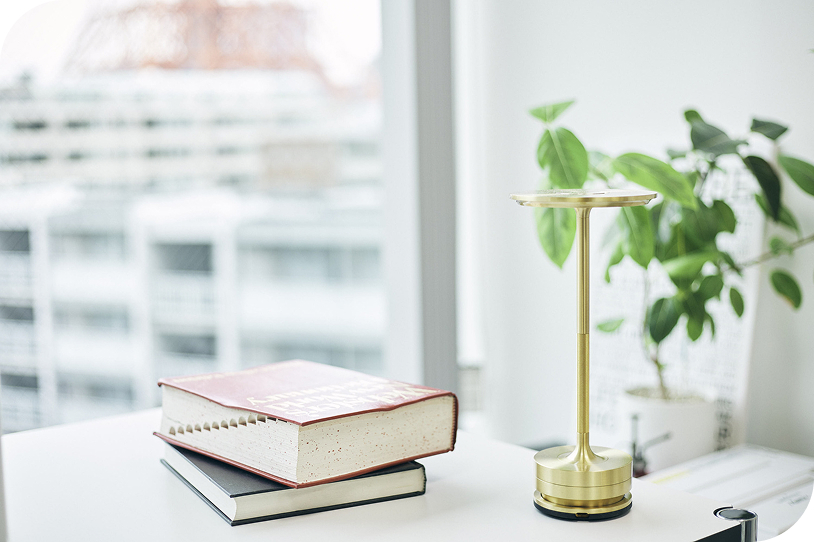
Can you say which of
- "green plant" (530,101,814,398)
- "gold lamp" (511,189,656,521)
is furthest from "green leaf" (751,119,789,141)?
"gold lamp" (511,189,656,521)

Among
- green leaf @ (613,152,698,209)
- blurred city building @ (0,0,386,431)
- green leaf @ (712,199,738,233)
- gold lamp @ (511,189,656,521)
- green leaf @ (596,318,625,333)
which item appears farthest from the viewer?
blurred city building @ (0,0,386,431)

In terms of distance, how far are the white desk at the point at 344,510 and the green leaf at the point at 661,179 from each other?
353 mm

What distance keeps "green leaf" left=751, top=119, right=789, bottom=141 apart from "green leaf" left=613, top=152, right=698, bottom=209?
0.15 metres

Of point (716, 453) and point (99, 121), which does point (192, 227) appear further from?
point (716, 453)

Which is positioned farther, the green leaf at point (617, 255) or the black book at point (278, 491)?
the green leaf at point (617, 255)

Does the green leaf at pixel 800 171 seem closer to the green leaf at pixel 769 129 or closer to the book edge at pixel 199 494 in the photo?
the green leaf at pixel 769 129

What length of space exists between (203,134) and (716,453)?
2676mm

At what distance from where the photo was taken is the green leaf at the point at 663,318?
954 mm

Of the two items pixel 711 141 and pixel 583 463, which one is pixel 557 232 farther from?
pixel 583 463

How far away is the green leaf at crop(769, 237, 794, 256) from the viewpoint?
3.12 ft

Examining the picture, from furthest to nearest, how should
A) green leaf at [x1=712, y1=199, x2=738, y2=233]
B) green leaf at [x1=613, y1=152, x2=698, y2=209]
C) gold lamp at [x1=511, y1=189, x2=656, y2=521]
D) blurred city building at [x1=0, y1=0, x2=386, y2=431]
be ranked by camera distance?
blurred city building at [x1=0, y1=0, x2=386, y2=431] < green leaf at [x1=712, y1=199, x2=738, y2=233] < green leaf at [x1=613, y1=152, x2=698, y2=209] < gold lamp at [x1=511, y1=189, x2=656, y2=521]

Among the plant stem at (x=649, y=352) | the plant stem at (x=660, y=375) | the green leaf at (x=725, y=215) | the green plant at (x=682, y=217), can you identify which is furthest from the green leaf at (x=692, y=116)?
the plant stem at (x=660, y=375)

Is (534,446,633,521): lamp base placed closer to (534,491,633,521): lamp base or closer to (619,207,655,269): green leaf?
(534,491,633,521): lamp base

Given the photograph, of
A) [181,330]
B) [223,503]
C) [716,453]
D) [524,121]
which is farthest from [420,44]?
[181,330]
